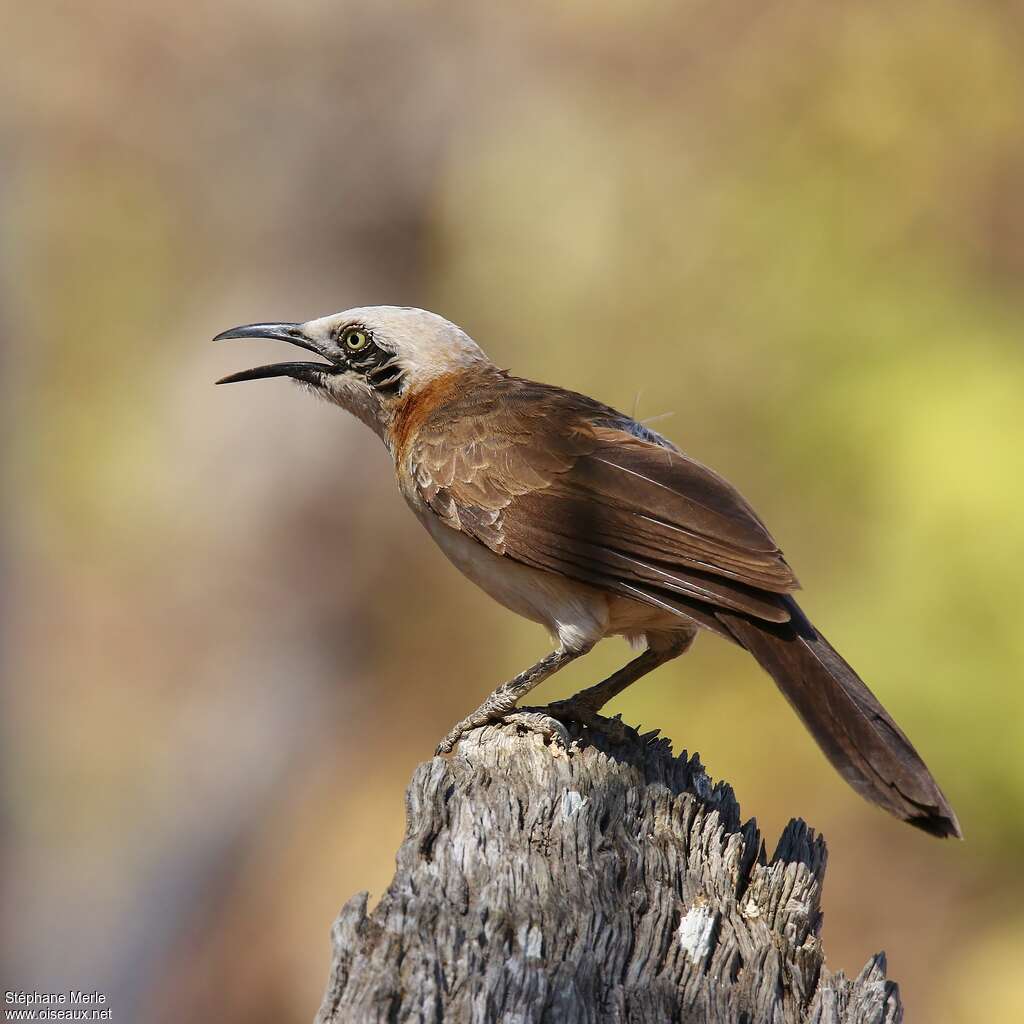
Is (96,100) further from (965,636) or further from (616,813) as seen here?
(616,813)

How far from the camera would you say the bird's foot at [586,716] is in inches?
182

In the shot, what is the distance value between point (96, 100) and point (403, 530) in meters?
4.99

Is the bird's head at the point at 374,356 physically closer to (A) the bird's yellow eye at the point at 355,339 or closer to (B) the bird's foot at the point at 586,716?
(A) the bird's yellow eye at the point at 355,339

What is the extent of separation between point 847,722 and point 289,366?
9.27 ft

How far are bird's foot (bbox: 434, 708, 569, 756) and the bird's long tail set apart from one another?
0.64 metres

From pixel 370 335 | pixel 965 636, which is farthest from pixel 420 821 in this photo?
pixel 965 636

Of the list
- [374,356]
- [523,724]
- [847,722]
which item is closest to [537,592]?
[523,724]

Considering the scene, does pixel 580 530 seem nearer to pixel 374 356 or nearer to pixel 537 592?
pixel 537 592

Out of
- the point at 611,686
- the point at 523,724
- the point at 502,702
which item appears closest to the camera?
the point at 523,724

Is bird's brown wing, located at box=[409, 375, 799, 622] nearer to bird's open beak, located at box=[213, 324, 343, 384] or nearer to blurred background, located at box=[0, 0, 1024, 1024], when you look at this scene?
bird's open beak, located at box=[213, 324, 343, 384]

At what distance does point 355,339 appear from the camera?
5.80m

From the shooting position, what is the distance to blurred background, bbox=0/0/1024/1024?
10.2 m

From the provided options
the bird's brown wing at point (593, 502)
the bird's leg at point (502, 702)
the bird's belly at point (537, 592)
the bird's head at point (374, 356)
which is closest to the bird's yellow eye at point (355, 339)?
the bird's head at point (374, 356)

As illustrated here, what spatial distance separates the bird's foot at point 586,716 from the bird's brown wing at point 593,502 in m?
0.44
